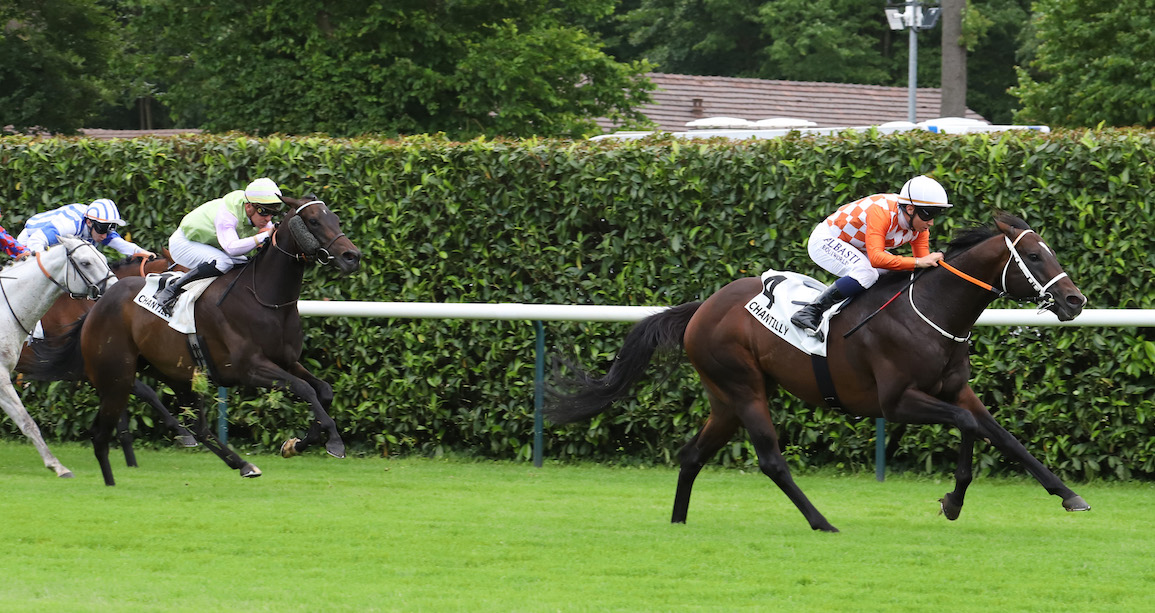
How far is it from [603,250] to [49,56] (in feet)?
39.4

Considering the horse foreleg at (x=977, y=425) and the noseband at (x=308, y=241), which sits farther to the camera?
the noseband at (x=308, y=241)

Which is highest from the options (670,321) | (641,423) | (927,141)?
(927,141)

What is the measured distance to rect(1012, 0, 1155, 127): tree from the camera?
16984mm

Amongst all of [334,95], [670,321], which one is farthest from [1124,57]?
[670,321]

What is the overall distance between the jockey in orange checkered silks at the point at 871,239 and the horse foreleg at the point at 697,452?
598 mm

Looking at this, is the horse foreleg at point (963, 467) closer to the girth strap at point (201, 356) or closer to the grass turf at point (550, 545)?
the grass turf at point (550, 545)

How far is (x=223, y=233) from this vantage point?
25.8 ft

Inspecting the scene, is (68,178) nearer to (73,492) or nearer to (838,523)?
(73,492)

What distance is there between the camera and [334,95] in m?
16.2

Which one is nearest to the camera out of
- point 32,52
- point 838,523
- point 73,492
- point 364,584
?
point 364,584

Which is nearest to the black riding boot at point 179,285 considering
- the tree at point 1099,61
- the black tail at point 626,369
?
the black tail at point 626,369

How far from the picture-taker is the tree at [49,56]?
17719 millimetres

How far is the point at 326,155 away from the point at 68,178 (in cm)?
215

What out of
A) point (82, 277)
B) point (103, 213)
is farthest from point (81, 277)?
point (103, 213)
